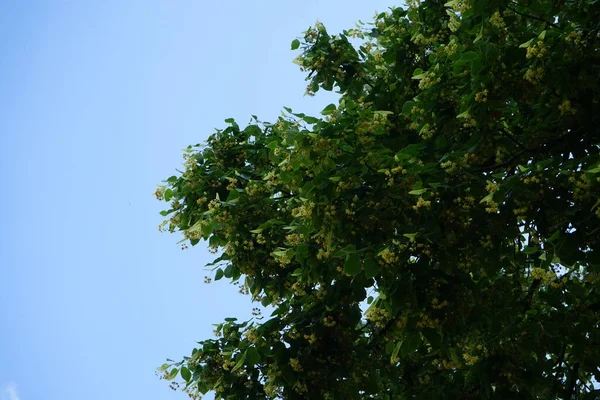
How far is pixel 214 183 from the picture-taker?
8461 millimetres

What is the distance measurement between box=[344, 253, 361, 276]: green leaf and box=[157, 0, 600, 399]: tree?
0.05 feet

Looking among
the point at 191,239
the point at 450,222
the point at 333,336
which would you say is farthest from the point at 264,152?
the point at 450,222

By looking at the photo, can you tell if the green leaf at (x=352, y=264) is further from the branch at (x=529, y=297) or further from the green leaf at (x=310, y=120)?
the branch at (x=529, y=297)

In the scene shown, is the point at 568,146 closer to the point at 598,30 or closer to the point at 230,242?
the point at 598,30

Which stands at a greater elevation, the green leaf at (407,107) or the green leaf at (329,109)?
the green leaf at (407,107)

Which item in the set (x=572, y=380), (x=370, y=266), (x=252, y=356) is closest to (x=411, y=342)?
(x=370, y=266)

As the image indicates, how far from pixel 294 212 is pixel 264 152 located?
236cm

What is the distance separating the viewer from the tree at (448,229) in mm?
5480

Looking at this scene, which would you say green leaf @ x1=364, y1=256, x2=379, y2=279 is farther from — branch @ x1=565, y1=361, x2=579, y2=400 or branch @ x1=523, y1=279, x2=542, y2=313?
branch @ x1=565, y1=361, x2=579, y2=400

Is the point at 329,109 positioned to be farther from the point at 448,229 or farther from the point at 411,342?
the point at 411,342

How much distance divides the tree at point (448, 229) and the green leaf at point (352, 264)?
0.02 m

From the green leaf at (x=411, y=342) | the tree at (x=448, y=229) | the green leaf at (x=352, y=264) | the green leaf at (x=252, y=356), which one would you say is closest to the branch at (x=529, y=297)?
the tree at (x=448, y=229)

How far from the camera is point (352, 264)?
5348mm

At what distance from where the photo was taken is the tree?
18.0 ft
